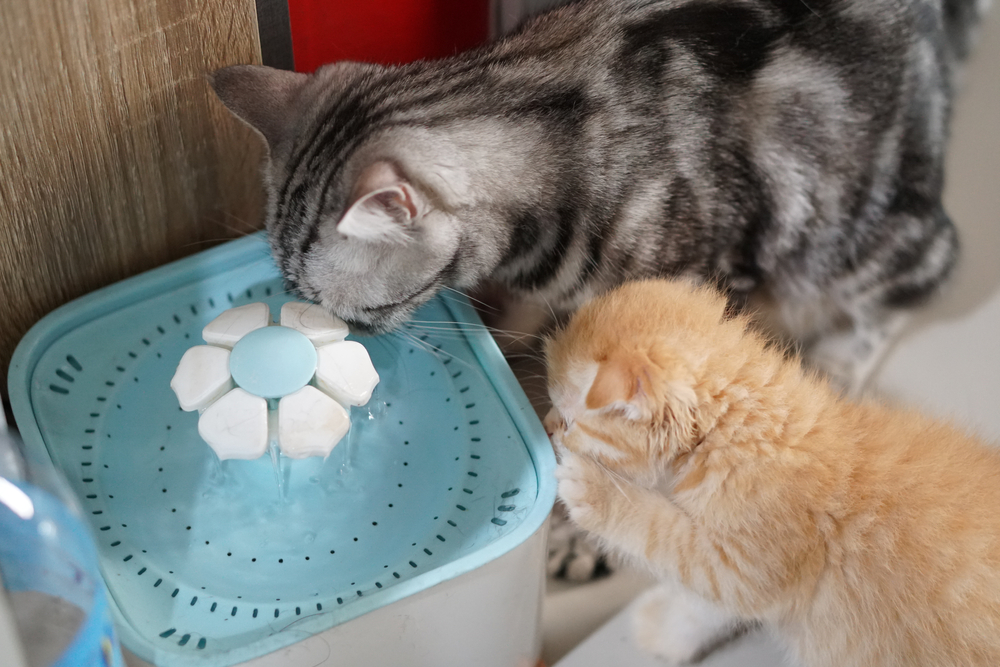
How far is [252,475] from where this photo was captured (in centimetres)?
87

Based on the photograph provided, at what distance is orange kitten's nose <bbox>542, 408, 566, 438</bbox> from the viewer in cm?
95

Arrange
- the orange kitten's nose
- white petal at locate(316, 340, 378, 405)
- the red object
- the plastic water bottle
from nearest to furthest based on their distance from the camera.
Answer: the plastic water bottle
white petal at locate(316, 340, 378, 405)
the orange kitten's nose
the red object

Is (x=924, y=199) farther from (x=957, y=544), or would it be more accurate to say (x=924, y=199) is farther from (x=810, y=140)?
(x=957, y=544)

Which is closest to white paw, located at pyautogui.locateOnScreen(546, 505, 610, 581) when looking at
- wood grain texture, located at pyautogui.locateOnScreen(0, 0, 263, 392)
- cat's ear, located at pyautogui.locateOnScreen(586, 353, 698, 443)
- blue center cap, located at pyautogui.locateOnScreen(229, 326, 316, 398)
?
cat's ear, located at pyautogui.locateOnScreen(586, 353, 698, 443)

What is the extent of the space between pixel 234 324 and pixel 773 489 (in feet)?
1.83

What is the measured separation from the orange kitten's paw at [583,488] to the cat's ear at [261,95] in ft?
1.53

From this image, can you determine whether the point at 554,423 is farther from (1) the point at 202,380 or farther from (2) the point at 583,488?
(1) the point at 202,380

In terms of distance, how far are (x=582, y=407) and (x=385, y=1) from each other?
610 millimetres

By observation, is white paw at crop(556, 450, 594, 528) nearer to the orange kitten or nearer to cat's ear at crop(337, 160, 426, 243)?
the orange kitten

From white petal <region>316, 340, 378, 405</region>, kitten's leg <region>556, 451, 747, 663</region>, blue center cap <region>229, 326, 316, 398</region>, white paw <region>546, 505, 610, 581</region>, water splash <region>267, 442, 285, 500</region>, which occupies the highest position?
blue center cap <region>229, 326, 316, 398</region>

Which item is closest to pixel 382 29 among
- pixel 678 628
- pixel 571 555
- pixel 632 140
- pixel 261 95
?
pixel 261 95

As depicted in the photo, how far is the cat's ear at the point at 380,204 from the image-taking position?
697 mm

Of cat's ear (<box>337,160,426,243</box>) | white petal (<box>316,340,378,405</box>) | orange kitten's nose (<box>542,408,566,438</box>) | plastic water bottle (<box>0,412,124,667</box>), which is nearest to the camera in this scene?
plastic water bottle (<box>0,412,124,667</box>)

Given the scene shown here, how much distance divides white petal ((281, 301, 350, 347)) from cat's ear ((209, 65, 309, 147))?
182mm
